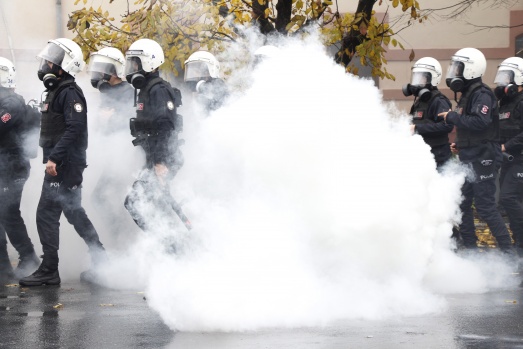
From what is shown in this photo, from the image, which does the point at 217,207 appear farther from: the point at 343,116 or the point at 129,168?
the point at 129,168

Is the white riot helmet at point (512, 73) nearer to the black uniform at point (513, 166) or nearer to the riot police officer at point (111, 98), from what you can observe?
the black uniform at point (513, 166)

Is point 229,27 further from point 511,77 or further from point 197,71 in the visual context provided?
point 511,77

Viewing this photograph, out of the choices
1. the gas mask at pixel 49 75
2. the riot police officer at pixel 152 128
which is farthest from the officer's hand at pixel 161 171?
the gas mask at pixel 49 75

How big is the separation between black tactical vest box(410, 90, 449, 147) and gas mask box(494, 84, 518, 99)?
2.00 feet

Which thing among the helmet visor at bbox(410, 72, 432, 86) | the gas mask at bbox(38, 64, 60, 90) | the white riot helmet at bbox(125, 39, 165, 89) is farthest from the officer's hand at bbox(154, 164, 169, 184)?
the helmet visor at bbox(410, 72, 432, 86)

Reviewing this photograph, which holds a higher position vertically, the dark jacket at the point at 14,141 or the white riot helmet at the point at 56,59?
the white riot helmet at the point at 56,59

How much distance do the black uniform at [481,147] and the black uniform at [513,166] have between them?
30 centimetres

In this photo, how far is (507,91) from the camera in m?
11.3

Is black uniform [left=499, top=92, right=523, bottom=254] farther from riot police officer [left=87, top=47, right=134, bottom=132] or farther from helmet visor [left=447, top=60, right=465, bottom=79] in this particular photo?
riot police officer [left=87, top=47, right=134, bottom=132]

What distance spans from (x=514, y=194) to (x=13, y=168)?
4.87m

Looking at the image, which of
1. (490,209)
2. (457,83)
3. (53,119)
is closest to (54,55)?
(53,119)

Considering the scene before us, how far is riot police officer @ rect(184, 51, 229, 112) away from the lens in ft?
34.9

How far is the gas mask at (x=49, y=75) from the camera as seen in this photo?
383 inches

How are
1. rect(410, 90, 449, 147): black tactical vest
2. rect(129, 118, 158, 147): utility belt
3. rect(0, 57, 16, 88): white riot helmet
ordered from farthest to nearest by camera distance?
rect(410, 90, 449, 147): black tactical vest, rect(0, 57, 16, 88): white riot helmet, rect(129, 118, 158, 147): utility belt
